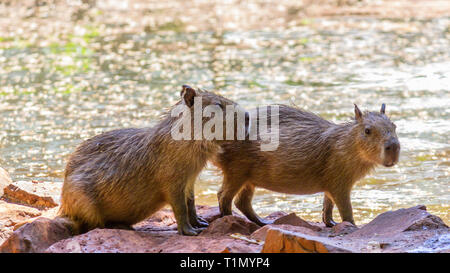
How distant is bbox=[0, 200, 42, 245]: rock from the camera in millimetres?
6258

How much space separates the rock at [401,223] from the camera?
5.30 m

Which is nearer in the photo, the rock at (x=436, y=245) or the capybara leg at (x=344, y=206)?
the rock at (x=436, y=245)

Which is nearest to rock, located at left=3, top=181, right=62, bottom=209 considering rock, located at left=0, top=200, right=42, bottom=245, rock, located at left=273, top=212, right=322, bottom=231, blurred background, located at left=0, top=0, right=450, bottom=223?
rock, located at left=0, top=200, right=42, bottom=245

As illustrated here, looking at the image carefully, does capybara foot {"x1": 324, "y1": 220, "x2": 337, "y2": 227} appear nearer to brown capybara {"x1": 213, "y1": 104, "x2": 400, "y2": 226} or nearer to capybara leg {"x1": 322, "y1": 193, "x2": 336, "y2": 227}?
capybara leg {"x1": 322, "y1": 193, "x2": 336, "y2": 227}

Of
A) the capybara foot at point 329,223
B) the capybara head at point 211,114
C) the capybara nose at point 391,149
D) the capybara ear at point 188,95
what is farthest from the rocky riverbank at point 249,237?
the capybara ear at point 188,95

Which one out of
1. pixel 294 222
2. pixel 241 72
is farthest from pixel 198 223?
pixel 241 72

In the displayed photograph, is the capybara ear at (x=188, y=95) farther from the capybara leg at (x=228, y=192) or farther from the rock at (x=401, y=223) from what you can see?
the rock at (x=401, y=223)

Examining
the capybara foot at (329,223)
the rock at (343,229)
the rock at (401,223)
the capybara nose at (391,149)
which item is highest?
the capybara nose at (391,149)

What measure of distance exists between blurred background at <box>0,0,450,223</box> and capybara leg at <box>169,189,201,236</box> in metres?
1.86

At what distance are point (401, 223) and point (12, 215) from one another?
11.0ft

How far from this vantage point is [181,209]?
18.5ft

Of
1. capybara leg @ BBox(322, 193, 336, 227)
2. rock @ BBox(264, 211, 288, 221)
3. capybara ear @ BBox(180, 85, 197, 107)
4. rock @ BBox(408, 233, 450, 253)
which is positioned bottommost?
rock @ BBox(264, 211, 288, 221)

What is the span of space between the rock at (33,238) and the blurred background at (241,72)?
2443mm

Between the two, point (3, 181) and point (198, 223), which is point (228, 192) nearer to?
point (198, 223)
